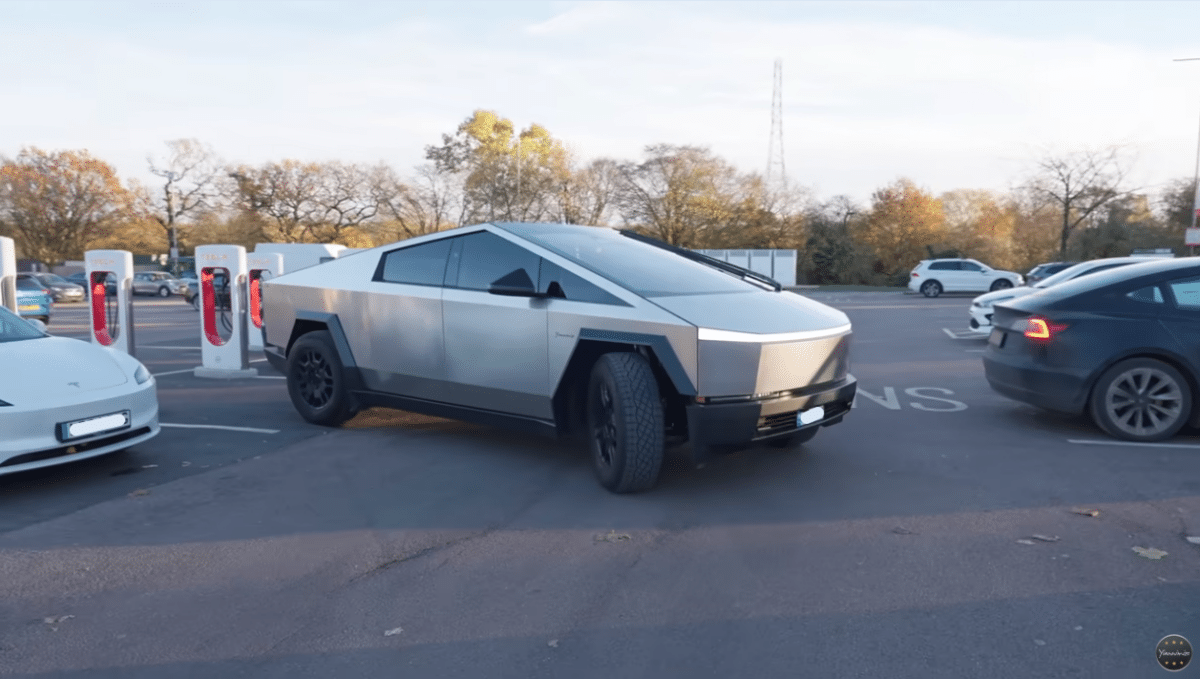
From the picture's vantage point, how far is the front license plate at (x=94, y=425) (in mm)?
5739

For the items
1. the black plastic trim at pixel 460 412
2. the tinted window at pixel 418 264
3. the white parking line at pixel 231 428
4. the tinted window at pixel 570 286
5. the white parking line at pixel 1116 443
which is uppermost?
the tinted window at pixel 418 264

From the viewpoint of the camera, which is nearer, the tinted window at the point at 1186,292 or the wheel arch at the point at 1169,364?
the wheel arch at the point at 1169,364

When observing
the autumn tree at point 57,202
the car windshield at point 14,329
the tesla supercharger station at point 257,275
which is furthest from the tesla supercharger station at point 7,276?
the autumn tree at point 57,202

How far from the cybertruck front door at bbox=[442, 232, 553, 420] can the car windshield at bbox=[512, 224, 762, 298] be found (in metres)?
0.28

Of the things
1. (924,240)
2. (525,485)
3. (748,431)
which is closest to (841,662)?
(748,431)

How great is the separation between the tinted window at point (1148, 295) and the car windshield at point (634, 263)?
334cm

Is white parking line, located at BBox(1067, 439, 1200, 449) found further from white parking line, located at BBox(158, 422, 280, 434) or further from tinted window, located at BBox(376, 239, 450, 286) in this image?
white parking line, located at BBox(158, 422, 280, 434)

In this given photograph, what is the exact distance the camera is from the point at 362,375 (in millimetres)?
7316

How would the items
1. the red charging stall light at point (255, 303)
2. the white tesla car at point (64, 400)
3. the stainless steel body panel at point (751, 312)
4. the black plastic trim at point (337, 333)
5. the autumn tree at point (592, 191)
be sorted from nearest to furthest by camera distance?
the stainless steel body panel at point (751, 312)
the white tesla car at point (64, 400)
the black plastic trim at point (337, 333)
the red charging stall light at point (255, 303)
the autumn tree at point (592, 191)

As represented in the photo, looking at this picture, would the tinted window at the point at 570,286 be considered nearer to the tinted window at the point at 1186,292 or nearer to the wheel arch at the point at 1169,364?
the wheel arch at the point at 1169,364

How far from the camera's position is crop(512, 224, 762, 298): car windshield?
590 cm

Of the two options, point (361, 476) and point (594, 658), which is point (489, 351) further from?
point (594, 658)

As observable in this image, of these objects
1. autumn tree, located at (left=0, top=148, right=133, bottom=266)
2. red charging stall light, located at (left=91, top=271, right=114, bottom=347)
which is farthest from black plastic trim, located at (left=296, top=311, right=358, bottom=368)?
autumn tree, located at (left=0, top=148, right=133, bottom=266)

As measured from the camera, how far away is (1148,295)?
23.4 feet
